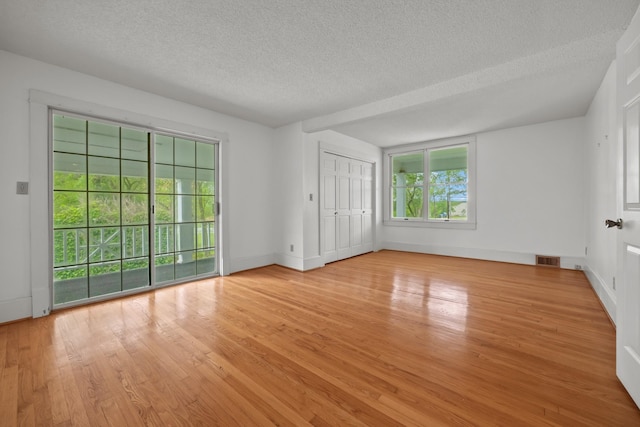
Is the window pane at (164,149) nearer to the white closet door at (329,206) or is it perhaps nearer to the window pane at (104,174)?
the window pane at (104,174)

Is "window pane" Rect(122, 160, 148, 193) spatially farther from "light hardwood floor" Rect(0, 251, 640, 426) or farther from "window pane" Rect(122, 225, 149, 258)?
"light hardwood floor" Rect(0, 251, 640, 426)

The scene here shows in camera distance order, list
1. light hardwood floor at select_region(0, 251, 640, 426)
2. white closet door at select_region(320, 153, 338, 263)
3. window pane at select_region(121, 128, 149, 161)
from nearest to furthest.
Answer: light hardwood floor at select_region(0, 251, 640, 426), window pane at select_region(121, 128, 149, 161), white closet door at select_region(320, 153, 338, 263)

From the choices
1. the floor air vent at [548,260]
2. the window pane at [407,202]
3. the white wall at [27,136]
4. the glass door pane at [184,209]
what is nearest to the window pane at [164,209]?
the glass door pane at [184,209]

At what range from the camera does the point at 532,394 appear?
161cm

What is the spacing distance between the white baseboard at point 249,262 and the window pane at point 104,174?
197 cm

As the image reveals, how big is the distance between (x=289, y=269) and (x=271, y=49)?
3.41m

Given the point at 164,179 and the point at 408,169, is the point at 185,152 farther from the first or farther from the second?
the point at 408,169

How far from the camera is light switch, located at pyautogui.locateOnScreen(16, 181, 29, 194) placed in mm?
2692

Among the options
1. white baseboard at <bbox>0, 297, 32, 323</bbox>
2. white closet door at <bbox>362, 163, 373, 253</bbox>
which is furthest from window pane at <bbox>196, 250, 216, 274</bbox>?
white closet door at <bbox>362, 163, 373, 253</bbox>

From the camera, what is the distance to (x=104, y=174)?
3.30 meters

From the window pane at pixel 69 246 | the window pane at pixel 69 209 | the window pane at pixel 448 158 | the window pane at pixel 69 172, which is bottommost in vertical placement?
the window pane at pixel 69 246

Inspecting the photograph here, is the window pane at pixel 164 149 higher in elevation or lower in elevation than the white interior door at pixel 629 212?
higher

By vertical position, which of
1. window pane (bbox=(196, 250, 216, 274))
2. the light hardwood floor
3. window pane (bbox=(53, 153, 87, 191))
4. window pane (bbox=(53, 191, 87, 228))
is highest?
window pane (bbox=(53, 153, 87, 191))

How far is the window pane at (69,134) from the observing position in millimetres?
2996
